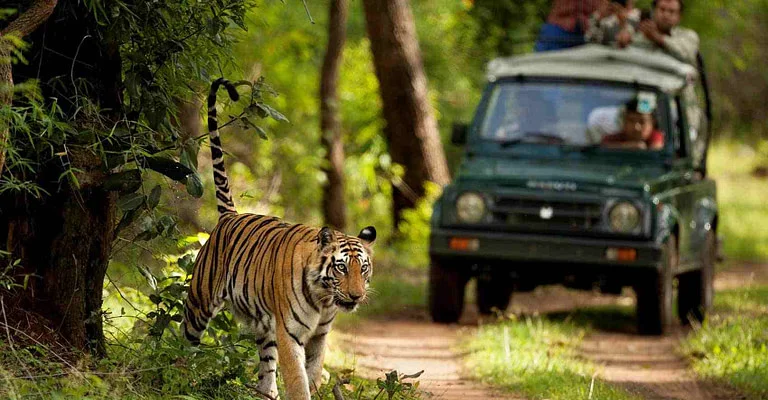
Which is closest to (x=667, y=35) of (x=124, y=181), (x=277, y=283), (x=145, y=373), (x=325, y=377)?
(x=325, y=377)

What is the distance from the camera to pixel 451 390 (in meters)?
8.23

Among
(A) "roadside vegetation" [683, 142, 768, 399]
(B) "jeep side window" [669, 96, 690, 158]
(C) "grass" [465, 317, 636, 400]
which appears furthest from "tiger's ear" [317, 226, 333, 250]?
(B) "jeep side window" [669, 96, 690, 158]

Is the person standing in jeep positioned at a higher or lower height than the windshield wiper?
higher

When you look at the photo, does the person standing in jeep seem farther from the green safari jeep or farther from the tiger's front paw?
the tiger's front paw

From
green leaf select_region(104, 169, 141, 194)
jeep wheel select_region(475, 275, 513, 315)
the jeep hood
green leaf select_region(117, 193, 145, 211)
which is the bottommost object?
jeep wheel select_region(475, 275, 513, 315)

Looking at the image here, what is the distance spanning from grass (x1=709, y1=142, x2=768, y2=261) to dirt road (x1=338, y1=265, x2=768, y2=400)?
757 centimetres

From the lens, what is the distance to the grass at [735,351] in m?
8.88

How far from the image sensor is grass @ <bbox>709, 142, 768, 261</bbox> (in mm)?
20281

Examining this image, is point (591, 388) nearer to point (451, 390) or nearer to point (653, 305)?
point (451, 390)

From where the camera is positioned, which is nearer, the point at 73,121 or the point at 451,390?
the point at 73,121

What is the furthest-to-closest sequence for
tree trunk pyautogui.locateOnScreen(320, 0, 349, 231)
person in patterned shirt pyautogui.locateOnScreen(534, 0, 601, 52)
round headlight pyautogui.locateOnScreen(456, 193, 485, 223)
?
tree trunk pyautogui.locateOnScreen(320, 0, 349, 231) < person in patterned shirt pyautogui.locateOnScreen(534, 0, 601, 52) < round headlight pyautogui.locateOnScreen(456, 193, 485, 223)

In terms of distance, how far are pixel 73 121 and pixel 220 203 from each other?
4.49 ft

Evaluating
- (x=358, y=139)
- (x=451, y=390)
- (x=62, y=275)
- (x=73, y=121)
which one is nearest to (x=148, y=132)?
(x=73, y=121)

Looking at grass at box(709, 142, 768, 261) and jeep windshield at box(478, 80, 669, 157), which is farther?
grass at box(709, 142, 768, 261)
